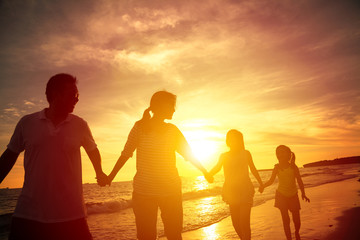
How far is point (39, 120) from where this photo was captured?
2.81 m

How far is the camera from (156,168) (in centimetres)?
378

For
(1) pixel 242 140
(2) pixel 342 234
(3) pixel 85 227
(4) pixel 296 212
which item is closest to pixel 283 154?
(4) pixel 296 212

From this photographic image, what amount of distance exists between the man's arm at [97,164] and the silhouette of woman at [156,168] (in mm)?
202

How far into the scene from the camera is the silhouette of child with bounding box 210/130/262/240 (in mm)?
5512

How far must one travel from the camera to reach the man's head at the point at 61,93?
2.93 m

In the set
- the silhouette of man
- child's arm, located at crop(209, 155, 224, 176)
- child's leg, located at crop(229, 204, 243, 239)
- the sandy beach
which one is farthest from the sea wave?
the silhouette of man

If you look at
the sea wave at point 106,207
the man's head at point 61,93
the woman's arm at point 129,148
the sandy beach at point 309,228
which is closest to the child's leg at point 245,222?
the woman's arm at point 129,148

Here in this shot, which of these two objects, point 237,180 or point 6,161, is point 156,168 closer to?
point 6,161

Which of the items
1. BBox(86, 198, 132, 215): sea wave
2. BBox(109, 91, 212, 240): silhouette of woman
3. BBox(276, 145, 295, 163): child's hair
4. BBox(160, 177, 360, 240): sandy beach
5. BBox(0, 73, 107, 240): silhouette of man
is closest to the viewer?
BBox(0, 73, 107, 240): silhouette of man

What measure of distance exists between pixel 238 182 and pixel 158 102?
280 centimetres

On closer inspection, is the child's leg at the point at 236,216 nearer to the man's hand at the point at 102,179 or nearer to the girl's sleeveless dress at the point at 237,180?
the girl's sleeveless dress at the point at 237,180

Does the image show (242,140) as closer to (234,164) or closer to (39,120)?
(234,164)

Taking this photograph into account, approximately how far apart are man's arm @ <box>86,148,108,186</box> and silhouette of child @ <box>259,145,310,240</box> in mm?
4463

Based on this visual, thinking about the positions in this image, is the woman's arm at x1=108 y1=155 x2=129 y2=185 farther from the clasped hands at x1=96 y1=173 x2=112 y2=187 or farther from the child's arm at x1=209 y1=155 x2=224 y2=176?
the child's arm at x1=209 y1=155 x2=224 y2=176
